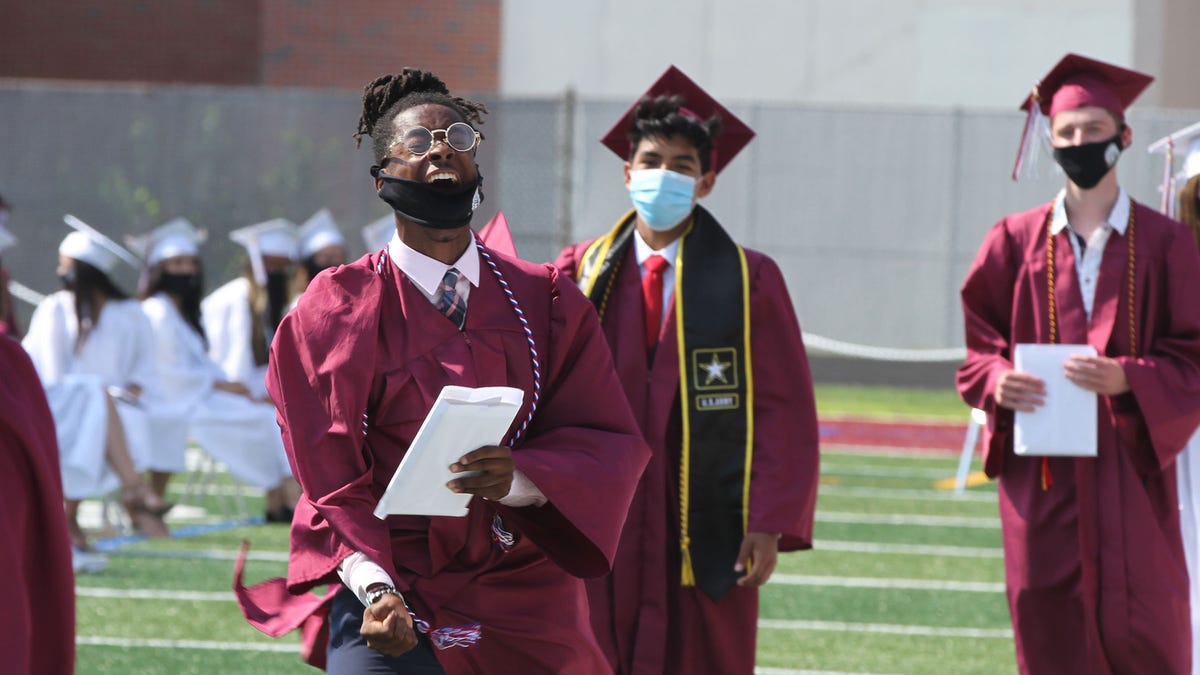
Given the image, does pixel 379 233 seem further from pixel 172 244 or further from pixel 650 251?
pixel 650 251

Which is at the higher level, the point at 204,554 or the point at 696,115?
the point at 696,115

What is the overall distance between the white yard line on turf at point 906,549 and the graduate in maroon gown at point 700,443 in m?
5.89

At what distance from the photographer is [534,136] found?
18.9 metres

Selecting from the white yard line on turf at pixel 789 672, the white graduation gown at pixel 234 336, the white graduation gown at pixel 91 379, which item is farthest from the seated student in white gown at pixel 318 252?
the white yard line on turf at pixel 789 672

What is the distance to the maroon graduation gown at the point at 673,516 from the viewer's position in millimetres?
5316

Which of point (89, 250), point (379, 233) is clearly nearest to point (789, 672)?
point (89, 250)

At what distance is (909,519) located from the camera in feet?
41.5

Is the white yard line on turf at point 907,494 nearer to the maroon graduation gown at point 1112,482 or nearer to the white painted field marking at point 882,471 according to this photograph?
the white painted field marking at point 882,471

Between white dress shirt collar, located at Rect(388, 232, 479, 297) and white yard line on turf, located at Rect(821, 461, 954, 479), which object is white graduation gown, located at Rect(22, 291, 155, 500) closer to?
Result: white yard line on turf, located at Rect(821, 461, 954, 479)

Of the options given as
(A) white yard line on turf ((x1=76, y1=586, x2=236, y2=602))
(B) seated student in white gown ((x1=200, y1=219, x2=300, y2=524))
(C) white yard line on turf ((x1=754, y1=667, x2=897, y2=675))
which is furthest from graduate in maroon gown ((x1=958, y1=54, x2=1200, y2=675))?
(B) seated student in white gown ((x1=200, y1=219, x2=300, y2=524))

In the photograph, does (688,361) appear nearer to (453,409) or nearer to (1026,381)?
(1026,381)

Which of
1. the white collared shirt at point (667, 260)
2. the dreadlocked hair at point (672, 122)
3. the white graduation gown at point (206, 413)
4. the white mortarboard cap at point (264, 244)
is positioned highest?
the dreadlocked hair at point (672, 122)

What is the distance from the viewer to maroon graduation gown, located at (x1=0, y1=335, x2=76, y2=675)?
4.25 m

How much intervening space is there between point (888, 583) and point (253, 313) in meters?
5.24
